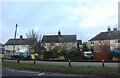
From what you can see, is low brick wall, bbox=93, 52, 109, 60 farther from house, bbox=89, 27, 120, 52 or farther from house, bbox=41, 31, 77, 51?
house, bbox=41, 31, 77, 51

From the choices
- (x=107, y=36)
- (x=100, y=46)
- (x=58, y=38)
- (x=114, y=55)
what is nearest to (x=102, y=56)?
(x=114, y=55)

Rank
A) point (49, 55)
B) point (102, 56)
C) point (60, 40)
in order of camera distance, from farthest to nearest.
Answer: point (60, 40) < point (49, 55) < point (102, 56)

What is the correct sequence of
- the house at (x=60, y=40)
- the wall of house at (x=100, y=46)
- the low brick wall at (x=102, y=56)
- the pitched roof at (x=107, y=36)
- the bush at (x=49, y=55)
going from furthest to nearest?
1. the house at (x=60, y=40)
2. the pitched roof at (x=107, y=36)
3. the wall of house at (x=100, y=46)
4. the bush at (x=49, y=55)
5. the low brick wall at (x=102, y=56)

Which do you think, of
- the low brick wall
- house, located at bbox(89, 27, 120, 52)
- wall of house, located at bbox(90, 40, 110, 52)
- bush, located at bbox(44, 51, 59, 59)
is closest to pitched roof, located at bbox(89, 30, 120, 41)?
house, located at bbox(89, 27, 120, 52)

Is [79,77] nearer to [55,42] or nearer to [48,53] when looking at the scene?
[48,53]

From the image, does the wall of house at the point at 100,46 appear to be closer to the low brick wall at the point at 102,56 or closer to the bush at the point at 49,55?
the bush at the point at 49,55

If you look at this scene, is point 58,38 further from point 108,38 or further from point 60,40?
point 108,38

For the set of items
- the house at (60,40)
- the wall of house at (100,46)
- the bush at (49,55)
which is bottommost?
the bush at (49,55)

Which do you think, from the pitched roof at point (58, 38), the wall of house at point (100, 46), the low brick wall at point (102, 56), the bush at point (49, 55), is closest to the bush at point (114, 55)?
the low brick wall at point (102, 56)

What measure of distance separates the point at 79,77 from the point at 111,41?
88.6 m

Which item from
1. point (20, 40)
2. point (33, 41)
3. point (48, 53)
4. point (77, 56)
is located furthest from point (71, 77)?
point (20, 40)

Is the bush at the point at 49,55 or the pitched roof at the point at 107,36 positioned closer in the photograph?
the bush at the point at 49,55

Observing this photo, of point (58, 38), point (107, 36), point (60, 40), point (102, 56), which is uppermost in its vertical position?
point (107, 36)

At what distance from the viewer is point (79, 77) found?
18531mm
